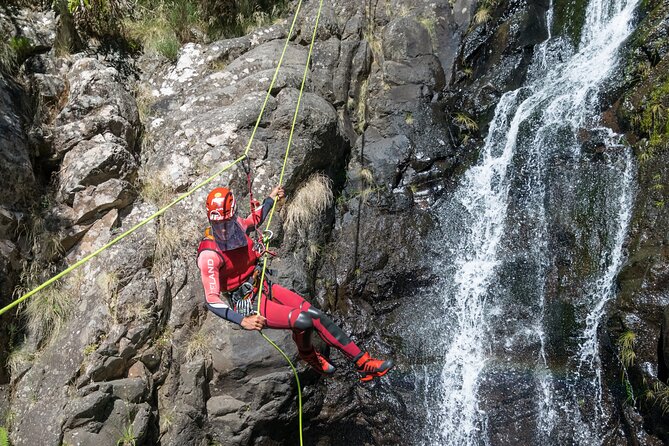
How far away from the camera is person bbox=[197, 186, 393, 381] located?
4.73 metres

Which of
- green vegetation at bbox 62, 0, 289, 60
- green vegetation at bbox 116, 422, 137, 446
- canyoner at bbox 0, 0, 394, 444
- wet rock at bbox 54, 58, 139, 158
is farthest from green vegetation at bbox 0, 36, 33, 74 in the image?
green vegetation at bbox 116, 422, 137, 446

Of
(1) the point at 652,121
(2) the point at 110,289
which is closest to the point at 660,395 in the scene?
(1) the point at 652,121

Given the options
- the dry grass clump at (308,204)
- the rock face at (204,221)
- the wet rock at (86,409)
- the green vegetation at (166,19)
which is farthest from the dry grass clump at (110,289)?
the green vegetation at (166,19)

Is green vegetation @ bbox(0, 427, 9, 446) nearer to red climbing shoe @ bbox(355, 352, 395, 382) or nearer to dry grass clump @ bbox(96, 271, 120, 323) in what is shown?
dry grass clump @ bbox(96, 271, 120, 323)

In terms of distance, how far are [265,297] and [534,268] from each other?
418 cm

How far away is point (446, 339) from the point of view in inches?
291

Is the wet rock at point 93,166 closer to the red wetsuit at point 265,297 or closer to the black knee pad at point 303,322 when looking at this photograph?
the red wetsuit at point 265,297

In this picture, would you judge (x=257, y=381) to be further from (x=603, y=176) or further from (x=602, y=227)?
(x=603, y=176)

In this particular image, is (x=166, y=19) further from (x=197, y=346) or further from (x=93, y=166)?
(x=197, y=346)

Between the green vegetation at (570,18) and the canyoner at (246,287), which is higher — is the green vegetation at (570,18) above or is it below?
above

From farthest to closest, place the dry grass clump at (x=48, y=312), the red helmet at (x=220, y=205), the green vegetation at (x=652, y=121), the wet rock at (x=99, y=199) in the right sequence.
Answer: the green vegetation at (x=652, y=121), the wet rock at (x=99, y=199), the dry grass clump at (x=48, y=312), the red helmet at (x=220, y=205)

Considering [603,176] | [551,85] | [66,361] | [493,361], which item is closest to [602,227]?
→ [603,176]

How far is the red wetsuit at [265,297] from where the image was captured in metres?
4.74

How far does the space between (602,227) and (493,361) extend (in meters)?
2.36
